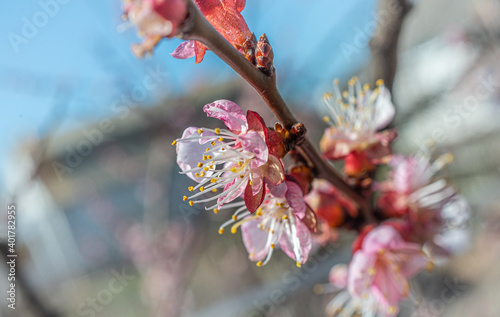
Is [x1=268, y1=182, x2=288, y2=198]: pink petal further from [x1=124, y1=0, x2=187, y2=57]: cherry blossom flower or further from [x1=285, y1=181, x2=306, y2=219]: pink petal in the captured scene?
[x1=124, y1=0, x2=187, y2=57]: cherry blossom flower

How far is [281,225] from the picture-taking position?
782mm

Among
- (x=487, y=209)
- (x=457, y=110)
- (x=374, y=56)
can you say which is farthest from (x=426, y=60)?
(x=374, y=56)

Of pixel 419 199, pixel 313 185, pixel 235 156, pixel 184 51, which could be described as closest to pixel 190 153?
pixel 235 156

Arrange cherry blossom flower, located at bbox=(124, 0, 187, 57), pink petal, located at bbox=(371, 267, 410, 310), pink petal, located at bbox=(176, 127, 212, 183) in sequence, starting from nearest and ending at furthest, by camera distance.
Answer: cherry blossom flower, located at bbox=(124, 0, 187, 57), pink petal, located at bbox=(176, 127, 212, 183), pink petal, located at bbox=(371, 267, 410, 310)

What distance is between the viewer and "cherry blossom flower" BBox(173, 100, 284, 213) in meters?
0.60

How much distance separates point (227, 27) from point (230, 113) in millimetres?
148

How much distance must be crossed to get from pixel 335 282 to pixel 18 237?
1284mm

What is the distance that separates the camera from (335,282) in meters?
1.07

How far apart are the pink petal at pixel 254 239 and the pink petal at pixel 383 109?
1.56ft

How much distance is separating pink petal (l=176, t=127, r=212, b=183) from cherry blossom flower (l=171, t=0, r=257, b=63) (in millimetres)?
149

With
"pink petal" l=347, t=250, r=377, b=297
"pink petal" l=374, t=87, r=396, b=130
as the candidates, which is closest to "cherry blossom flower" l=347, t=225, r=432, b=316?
"pink petal" l=347, t=250, r=377, b=297

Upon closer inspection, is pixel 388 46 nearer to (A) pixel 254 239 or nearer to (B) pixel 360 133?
(B) pixel 360 133

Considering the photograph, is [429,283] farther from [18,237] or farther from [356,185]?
[18,237]

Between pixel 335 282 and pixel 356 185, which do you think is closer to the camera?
pixel 356 185
